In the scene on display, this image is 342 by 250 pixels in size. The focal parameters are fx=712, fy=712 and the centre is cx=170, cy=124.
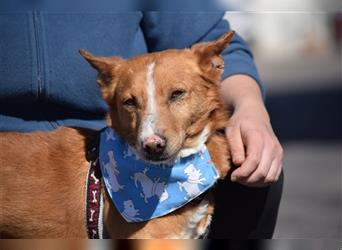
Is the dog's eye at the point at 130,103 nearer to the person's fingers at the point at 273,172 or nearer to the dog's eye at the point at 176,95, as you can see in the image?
the dog's eye at the point at 176,95

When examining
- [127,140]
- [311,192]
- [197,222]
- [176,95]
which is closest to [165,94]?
[176,95]

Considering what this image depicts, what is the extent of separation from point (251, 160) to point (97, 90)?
501mm

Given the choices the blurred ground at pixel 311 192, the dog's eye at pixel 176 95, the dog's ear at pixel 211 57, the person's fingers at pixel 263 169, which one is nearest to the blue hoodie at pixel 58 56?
the dog's ear at pixel 211 57

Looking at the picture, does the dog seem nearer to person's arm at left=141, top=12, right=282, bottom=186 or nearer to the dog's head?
the dog's head

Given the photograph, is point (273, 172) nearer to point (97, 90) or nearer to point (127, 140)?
→ point (127, 140)

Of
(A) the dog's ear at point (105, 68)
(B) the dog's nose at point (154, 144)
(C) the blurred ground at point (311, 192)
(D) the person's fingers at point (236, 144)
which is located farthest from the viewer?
(C) the blurred ground at point (311, 192)

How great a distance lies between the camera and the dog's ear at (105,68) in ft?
6.54

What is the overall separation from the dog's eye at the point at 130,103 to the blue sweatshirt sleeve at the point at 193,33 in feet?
0.92

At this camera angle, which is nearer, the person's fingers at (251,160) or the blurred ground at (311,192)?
the person's fingers at (251,160)

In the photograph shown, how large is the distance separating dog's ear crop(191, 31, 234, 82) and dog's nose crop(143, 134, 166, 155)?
0.94 feet

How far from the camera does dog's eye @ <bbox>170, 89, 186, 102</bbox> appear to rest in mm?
2023

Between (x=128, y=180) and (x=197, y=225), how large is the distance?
0.88 ft

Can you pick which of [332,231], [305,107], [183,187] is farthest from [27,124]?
[305,107]

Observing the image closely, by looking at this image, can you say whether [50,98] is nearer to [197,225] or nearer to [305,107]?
[197,225]
